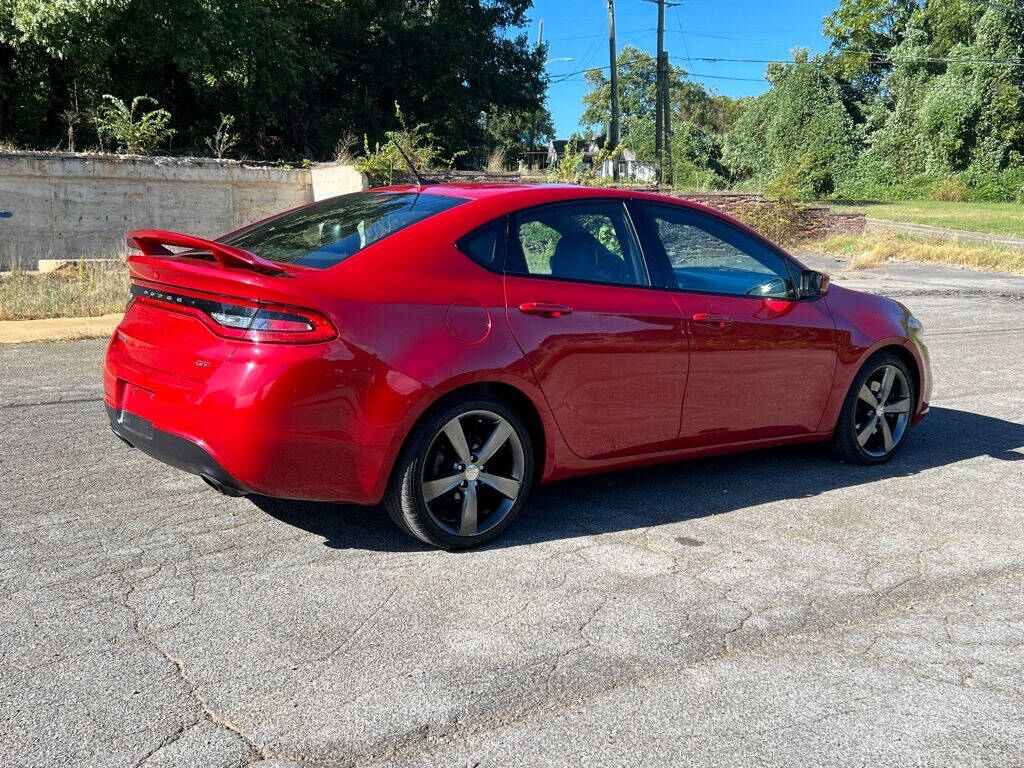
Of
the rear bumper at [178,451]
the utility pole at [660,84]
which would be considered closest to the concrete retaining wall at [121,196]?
the rear bumper at [178,451]

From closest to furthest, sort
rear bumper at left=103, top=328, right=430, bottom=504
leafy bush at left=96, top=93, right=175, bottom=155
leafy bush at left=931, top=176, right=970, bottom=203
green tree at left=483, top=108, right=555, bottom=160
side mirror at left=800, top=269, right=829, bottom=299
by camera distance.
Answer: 1. rear bumper at left=103, top=328, right=430, bottom=504
2. side mirror at left=800, top=269, right=829, bottom=299
3. leafy bush at left=96, top=93, right=175, bottom=155
4. green tree at left=483, top=108, right=555, bottom=160
5. leafy bush at left=931, top=176, right=970, bottom=203

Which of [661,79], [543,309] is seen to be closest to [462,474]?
[543,309]

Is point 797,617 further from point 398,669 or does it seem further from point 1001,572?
point 398,669

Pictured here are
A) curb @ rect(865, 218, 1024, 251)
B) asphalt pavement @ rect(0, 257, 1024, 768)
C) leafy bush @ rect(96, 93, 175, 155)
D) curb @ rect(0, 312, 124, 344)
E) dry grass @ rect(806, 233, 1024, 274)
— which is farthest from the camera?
curb @ rect(865, 218, 1024, 251)

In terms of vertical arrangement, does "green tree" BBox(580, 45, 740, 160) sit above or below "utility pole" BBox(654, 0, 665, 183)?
above

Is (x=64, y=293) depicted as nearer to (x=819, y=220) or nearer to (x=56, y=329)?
(x=56, y=329)

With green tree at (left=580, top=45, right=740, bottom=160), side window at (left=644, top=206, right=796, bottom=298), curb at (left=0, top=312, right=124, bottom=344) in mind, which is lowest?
curb at (left=0, top=312, right=124, bottom=344)

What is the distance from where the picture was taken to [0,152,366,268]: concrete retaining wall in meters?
17.6

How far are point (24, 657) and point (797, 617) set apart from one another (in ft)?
8.90

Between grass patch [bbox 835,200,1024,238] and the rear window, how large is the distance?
31.0 m

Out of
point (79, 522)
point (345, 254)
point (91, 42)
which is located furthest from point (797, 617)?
point (91, 42)

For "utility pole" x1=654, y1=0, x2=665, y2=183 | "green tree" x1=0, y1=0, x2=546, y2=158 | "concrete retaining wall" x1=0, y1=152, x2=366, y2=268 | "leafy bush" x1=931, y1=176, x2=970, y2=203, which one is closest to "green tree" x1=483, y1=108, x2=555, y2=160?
"green tree" x1=0, y1=0, x2=546, y2=158

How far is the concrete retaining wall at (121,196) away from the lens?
57.7ft

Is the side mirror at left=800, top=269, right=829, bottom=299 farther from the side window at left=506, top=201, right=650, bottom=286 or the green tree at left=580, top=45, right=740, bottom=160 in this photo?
the green tree at left=580, top=45, right=740, bottom=160
